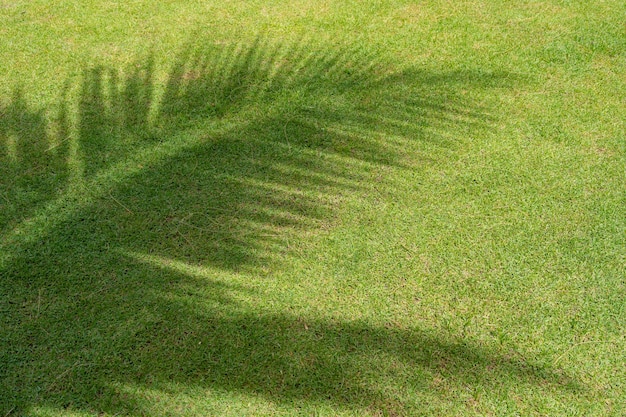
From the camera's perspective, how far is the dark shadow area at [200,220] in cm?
233

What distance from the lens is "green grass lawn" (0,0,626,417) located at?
91.6 inches

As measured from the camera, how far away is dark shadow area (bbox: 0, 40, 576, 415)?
233cm

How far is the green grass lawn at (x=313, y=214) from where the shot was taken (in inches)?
91.6

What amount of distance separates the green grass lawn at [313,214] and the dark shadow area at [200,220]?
11 millimetres

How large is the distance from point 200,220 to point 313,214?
54 centimetres

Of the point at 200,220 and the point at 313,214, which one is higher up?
the point at 313,214

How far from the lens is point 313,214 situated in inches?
116

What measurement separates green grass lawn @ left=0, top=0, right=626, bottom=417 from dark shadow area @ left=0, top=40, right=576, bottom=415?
0.01m

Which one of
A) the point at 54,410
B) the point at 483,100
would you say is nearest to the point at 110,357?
the point at 54,410

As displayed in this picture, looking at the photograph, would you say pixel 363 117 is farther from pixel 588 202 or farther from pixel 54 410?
pixel 54 410

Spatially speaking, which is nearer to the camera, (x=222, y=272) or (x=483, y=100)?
(x=222, y=272)

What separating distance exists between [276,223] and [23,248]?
1.15 m

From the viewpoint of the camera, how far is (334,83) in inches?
148

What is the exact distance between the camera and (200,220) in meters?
A: 2.90
